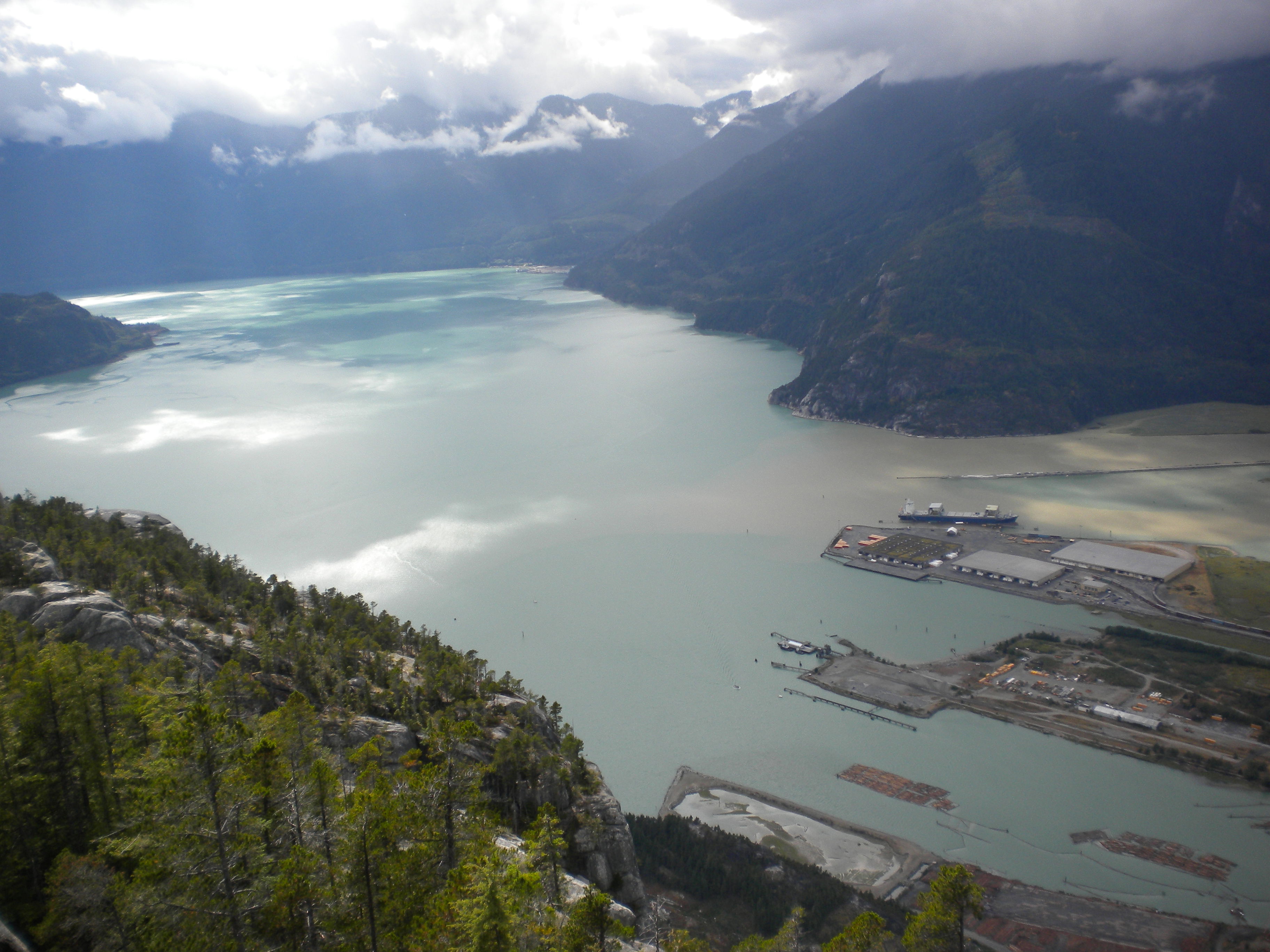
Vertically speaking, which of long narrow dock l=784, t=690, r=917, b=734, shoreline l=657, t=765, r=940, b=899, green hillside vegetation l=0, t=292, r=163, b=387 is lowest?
shoreline l=657, t=765, r=940, b=899

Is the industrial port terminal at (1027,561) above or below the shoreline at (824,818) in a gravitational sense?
above

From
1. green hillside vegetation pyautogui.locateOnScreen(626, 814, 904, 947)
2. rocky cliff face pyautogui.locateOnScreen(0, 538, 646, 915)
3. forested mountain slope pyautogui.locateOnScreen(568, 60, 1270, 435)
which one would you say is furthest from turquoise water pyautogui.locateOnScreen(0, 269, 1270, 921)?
rocky cliff face pyautogui.locateOnScreen(0, 538, 646, 915)

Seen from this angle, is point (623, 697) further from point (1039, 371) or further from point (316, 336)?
point (316, 336)

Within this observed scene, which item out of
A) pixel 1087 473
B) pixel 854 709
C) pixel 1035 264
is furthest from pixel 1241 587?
pixel 1035 264

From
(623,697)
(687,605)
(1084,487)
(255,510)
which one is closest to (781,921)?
(623,697)

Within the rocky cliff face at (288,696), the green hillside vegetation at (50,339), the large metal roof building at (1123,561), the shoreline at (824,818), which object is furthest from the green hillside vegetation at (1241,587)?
the green hillside vegetation at (50,339)

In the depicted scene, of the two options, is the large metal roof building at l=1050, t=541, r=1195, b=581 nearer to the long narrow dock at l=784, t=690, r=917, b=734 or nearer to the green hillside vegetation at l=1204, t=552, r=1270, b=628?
the green hillside vegetation at l=1204, t=552, r=1270, b=628

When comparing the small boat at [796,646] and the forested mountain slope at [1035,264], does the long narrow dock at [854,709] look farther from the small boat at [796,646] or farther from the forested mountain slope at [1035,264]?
the forested mountain slope at [1035,264]

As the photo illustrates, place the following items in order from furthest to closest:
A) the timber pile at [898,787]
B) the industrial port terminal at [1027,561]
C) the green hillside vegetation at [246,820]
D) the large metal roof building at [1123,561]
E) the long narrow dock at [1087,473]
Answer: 1. the long narrow dock at [1087,473]
2. the large metal roof building at [1123,561]
3. the industrial port terminal at [1027,561]
4. the timber pile at [898,787]
5. the green hillside vegetation at [246,820]
